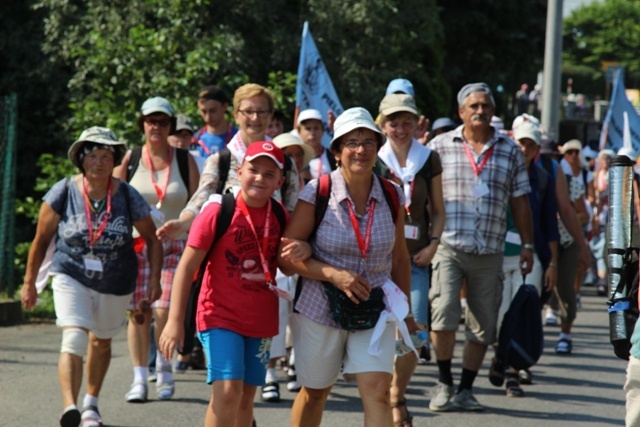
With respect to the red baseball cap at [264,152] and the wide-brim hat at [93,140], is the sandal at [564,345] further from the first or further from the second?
the red baseball cap at [264,152]

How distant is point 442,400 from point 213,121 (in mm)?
2785

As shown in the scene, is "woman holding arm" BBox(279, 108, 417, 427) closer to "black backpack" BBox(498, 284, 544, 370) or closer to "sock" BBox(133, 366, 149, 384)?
"sock" BBox(133, 366, 149, 384)

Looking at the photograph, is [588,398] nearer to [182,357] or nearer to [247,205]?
[182,357]

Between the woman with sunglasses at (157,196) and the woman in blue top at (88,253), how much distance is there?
36.1 inches

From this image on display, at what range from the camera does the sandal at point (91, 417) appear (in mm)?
7551

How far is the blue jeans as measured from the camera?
26.0 ft

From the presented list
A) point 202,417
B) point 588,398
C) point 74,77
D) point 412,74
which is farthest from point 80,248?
point 412,74

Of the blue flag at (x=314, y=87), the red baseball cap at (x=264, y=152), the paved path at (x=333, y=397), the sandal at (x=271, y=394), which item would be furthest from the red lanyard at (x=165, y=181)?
the red baseball cap at (x=264, y=152)

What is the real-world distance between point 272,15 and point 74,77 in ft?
9.57

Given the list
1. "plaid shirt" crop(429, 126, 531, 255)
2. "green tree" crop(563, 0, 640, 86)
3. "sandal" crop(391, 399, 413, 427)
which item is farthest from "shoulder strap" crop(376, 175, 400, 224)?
"green tree" crop(563, 0, 640, 86)

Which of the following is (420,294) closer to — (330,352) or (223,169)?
(223,169)

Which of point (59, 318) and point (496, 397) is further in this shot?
point (496, 397)

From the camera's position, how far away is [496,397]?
941cm

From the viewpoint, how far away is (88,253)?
7.52m
